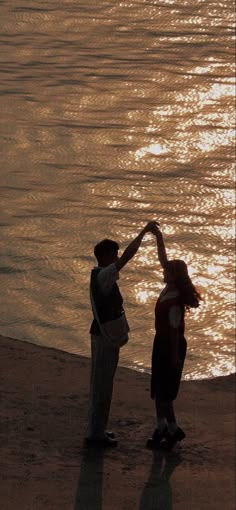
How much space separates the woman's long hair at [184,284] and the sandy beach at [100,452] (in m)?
1.04

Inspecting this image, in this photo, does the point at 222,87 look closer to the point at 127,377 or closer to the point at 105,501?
the point at 127,377

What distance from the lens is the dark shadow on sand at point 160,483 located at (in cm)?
834

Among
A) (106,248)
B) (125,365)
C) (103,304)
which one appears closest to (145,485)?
(103,304)

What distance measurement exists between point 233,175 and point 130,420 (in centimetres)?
645

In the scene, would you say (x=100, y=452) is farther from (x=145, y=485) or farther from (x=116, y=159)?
(x=116, y=159)

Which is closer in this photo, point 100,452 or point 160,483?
point 160,483

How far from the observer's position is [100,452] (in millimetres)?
9102

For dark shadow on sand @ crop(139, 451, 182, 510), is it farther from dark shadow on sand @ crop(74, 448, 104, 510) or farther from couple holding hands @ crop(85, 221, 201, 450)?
dark shadow on sand @ crop(74, 448, 104, 510)

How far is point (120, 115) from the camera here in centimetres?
1756

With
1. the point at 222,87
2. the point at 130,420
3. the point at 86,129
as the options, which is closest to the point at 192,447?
the point at 130,420

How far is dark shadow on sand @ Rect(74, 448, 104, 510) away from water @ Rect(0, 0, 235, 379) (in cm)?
239

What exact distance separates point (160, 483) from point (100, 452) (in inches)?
23.8

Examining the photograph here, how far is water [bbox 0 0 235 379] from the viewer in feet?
41.5

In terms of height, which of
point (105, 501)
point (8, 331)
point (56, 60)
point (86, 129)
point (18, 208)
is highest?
point (56, 60)
